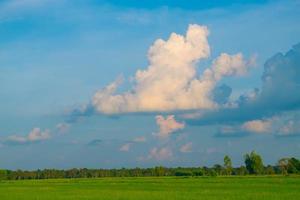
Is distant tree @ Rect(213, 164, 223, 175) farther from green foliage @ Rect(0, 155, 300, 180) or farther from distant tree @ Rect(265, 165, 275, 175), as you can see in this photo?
distant tree @ Rect(265, 165, 275, 175)

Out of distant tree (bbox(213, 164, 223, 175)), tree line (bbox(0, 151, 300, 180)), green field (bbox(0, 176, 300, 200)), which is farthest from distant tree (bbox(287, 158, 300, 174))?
green field (bbox(0, 176, 300, 200))

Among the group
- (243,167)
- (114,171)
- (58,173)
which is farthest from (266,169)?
(58,173)

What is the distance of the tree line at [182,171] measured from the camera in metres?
120

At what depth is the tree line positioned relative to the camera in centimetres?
12019

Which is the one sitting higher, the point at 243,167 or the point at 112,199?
the point at 243,167

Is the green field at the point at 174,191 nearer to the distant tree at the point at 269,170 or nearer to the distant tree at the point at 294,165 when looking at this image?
the distant tree at the point at 294,165

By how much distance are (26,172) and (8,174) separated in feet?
24.7

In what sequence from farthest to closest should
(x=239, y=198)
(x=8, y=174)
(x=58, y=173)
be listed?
(x=58, y=173) → (x=8, y=174) → (x=239, y=198)

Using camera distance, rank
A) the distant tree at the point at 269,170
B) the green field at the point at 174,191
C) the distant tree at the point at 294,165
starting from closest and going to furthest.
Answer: the green field at the point at 174,191, the distant tree at the point at 294,165, the distant tree at the point at 269,170

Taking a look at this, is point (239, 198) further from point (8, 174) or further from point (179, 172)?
point (8, 174)

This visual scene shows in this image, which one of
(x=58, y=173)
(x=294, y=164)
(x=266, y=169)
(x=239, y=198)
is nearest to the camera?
(x=239, y=198)

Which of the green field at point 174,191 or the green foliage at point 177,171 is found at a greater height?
the green foliage at point 177,171

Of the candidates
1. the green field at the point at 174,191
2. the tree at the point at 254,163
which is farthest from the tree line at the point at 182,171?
the green field at the point at 174,191

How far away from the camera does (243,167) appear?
139125mm
